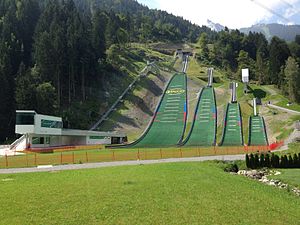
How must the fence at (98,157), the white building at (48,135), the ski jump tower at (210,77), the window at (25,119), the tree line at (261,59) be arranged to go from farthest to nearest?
the ski jump tower at (210,77), the tree line at (261,59), the white building at (48,135), the window at (25,119), the fence at (98,157)

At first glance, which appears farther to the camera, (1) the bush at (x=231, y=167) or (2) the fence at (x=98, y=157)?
(2) the fence at (x=98, y=157)

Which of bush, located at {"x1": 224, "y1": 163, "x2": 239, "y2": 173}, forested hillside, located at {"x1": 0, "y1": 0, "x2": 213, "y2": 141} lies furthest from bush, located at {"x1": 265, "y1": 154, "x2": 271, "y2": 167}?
forested hillside, located at {"x1": 0, "y1": 0, "x2": 213, "y2": 141}

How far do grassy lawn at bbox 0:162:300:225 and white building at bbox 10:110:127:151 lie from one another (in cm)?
3502

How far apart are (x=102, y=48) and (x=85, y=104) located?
21.1 metres

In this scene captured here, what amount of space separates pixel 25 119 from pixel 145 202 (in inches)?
1669

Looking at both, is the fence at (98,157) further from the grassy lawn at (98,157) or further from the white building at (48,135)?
the white building at (48,135)

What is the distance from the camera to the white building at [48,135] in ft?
173

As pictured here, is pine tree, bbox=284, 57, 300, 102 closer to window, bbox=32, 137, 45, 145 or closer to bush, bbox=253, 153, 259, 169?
bush, bbox=253, 153, 259, 169

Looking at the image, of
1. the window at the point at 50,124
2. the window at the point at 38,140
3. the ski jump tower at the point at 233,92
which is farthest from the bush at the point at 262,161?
the ski jump tower at the point at 233,92

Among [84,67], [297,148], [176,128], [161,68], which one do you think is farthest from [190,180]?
[161,68]

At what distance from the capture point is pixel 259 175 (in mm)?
27750

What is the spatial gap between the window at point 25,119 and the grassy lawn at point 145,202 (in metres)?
34.9

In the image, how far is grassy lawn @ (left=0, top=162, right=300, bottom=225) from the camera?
39.4 feet

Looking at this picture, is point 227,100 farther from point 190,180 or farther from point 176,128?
point 190,180
